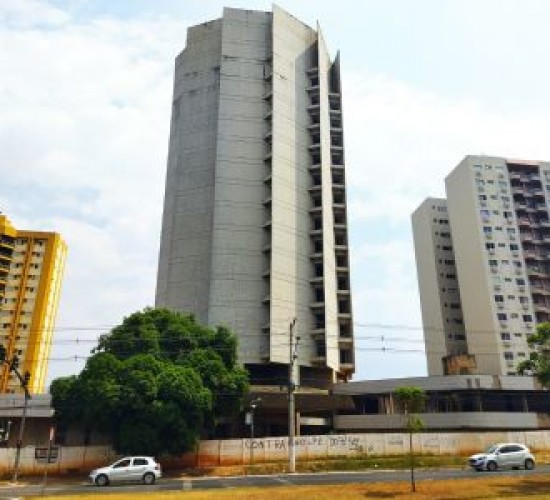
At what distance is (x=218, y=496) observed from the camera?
25.7m

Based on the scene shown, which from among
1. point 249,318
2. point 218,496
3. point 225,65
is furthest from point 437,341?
point 218,496

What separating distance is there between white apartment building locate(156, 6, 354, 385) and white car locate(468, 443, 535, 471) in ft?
123

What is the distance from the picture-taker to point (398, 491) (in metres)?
26.5

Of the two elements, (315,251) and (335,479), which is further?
(315,251)

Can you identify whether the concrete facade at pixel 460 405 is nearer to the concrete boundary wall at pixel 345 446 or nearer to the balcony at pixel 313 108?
the concrete boundary wall at pixel 345 446

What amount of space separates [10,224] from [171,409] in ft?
306

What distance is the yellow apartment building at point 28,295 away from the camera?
353 feet

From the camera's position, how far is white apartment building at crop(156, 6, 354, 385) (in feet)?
244

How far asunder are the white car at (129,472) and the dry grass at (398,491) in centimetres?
675

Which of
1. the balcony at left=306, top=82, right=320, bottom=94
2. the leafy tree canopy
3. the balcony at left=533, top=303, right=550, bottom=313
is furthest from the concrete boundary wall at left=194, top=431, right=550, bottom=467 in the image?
the balcony at left=306, top=82, right=320, bottom=94

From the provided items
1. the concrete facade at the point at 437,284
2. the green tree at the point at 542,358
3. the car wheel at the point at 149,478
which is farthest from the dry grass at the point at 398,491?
the concrete facade at the point at 437,284

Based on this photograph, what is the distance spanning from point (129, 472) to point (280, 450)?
46.0 feet

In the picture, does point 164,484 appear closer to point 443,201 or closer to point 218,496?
point 218,496

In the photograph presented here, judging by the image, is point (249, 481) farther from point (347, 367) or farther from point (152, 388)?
point (347, 367)
